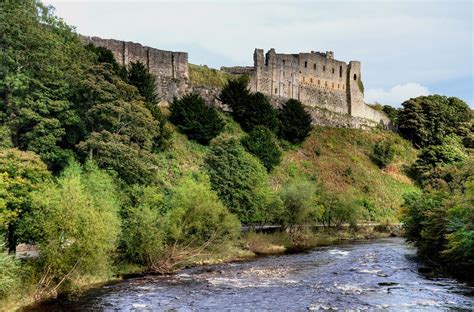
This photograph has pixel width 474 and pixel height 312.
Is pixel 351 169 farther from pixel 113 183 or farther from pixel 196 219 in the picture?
pixel 113 183

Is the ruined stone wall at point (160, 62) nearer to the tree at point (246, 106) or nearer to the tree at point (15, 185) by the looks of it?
the tree at point (246, 106)

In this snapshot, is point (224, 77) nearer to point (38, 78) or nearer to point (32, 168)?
point (38, 78)

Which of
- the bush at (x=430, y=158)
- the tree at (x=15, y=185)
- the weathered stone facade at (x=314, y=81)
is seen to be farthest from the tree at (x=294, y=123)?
the tree at (x=15, y=185)

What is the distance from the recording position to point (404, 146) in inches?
3839

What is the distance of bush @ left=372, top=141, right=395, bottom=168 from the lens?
87000 mm

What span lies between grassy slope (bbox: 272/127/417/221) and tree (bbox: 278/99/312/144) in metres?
2.05

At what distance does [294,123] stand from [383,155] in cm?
1697

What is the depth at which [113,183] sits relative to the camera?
37.8 m

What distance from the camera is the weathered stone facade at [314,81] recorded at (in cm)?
8844

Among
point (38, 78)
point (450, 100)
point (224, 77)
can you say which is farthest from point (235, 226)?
point (450, 100)

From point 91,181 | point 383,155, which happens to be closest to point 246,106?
point 383,155

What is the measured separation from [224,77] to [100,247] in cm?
5832

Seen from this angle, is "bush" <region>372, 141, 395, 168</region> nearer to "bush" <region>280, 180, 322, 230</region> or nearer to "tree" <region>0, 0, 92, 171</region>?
"bush" <region>280, 180, 322, 230</region>

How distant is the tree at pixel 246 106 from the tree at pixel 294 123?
324 cm
